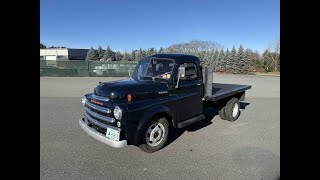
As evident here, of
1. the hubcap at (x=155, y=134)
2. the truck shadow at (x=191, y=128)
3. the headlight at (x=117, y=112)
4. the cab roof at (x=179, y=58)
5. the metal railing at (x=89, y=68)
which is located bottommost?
the truck shadow at (x=191, y=128)

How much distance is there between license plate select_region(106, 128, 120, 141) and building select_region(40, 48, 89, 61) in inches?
2624

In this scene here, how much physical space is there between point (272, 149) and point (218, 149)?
3.88 ft

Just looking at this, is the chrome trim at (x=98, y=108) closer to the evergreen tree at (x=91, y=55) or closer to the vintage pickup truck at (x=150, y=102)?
the vintage pickup truck at (x=150, y=102)

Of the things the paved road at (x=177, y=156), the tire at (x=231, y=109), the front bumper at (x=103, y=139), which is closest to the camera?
the paved road at (x=177, y=156)

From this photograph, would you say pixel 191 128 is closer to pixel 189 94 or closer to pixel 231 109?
pixel 189 94

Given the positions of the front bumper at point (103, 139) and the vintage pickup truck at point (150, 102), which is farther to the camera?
the vintage pickup truck at point (150, 102)

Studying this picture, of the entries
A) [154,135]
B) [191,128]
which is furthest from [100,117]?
[191,128]

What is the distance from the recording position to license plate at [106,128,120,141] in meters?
4.18

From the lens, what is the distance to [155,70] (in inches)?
223

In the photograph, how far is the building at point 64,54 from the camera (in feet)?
222

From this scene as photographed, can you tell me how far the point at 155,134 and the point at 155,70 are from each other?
1627 mm

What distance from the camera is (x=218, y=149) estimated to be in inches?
197

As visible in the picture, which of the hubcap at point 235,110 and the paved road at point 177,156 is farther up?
the hubcap at point 235,110

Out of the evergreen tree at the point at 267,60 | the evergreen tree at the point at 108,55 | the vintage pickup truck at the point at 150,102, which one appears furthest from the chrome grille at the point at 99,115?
the evergreen tree at the point at 108,55
